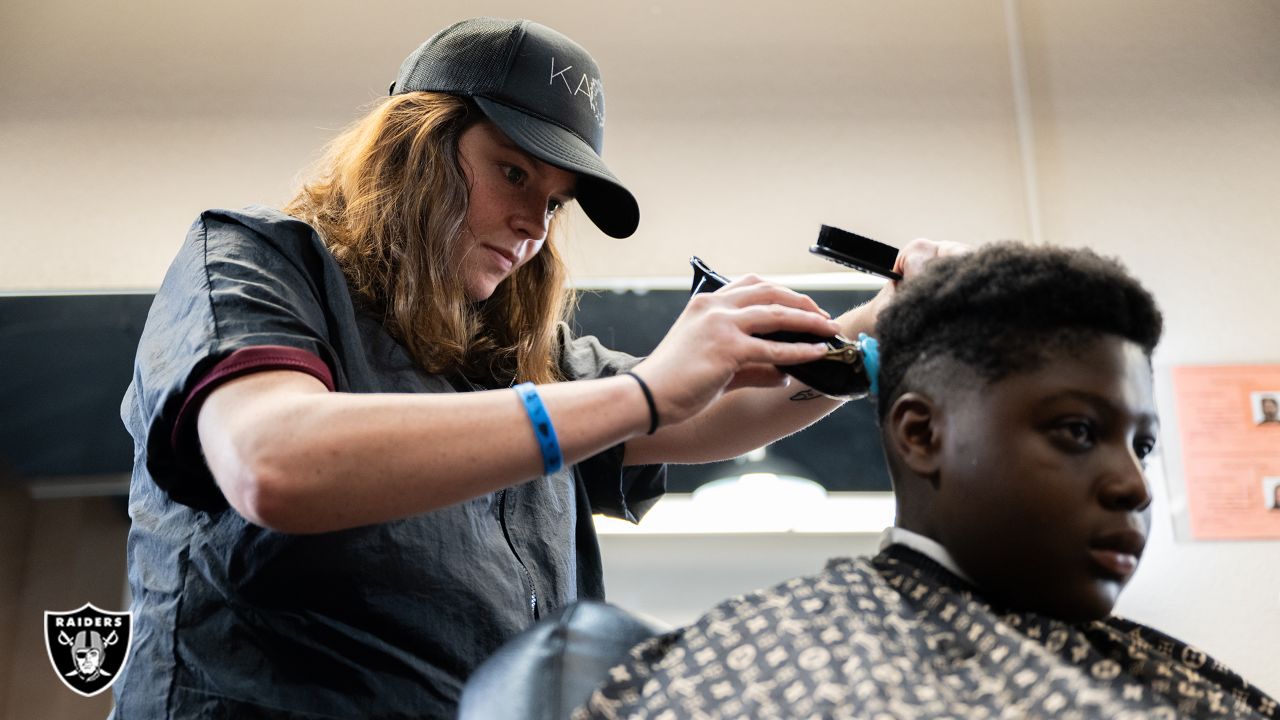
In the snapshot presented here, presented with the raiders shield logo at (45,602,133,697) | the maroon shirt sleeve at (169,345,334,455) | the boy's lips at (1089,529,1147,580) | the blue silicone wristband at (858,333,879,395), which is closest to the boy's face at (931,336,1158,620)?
the boy's lips at (1089,529,1147,580)

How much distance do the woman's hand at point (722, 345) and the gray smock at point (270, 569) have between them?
12.3 inches

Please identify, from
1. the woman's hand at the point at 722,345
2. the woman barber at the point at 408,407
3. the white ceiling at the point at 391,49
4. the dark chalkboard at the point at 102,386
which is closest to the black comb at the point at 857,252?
the woman barber at the point at 408,407

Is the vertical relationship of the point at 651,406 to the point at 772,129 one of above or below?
below

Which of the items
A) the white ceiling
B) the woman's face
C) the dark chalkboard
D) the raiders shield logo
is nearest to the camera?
the woman's face

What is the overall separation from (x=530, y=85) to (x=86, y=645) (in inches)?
63.3

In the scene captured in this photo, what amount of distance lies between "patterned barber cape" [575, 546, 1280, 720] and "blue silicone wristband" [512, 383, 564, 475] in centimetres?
21

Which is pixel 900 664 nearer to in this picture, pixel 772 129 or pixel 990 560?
pixel 990 560

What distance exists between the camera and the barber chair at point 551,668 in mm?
763

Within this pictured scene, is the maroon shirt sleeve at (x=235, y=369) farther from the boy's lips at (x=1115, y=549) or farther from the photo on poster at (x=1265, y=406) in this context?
the photo on poster at (x=1265, y=406)

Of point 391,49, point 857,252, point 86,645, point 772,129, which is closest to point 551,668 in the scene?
point 857,252

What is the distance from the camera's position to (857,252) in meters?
1.32

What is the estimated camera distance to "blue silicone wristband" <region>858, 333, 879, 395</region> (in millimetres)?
1112

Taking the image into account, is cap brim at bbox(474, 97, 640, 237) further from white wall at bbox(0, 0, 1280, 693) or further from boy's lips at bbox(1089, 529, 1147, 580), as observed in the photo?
white wall at bbox(0, 0, 1280, 693)

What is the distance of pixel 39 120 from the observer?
2553 mm
